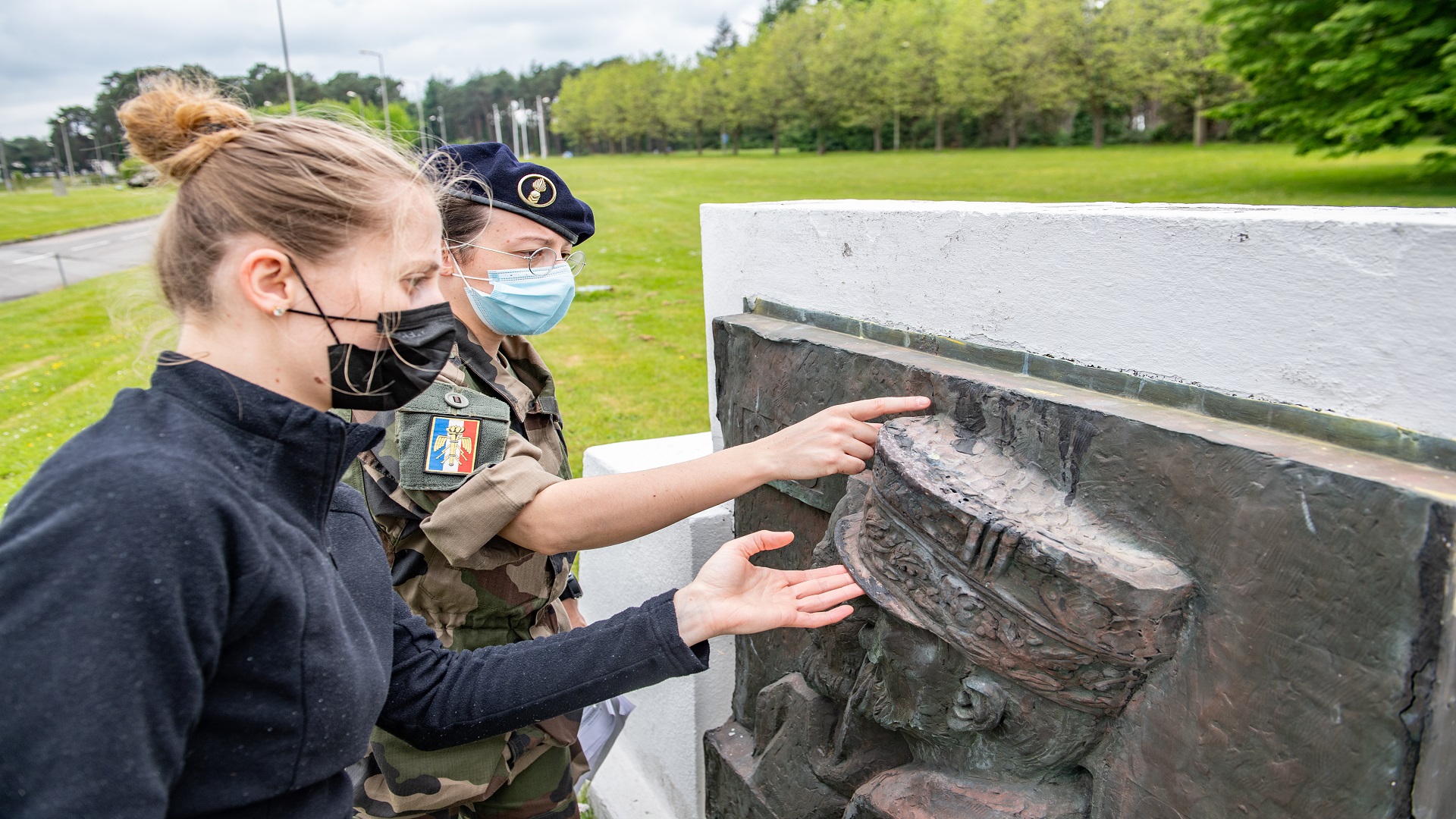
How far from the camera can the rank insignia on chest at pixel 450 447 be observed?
1790 mm

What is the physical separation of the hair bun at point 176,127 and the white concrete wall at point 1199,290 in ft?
4.05

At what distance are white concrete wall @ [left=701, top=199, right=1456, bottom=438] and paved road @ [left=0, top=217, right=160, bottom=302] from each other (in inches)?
483

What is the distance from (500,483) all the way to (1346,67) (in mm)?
11919

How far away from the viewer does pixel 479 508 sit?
176 centimetres

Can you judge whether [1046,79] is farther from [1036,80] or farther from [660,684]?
[660,684]

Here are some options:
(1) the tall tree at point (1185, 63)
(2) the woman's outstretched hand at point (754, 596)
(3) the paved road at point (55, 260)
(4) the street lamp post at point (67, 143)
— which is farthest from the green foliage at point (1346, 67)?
(4) the street lamp post at point (67, 143)

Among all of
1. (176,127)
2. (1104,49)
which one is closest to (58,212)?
(176,127)

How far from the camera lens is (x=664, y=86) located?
57.0 metres

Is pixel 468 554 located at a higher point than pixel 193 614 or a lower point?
lower

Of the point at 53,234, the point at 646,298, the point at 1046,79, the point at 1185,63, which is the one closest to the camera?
the point at 646,298

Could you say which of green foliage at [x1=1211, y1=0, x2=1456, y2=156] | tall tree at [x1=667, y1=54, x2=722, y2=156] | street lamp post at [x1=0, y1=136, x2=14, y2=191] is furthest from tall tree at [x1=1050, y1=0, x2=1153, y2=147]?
street lamp post at [x1=0, y1=136, x2=14, y2=191]

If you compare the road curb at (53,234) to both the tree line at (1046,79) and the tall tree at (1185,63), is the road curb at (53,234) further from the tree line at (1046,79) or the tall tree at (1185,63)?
the tall tree at (1185,63)

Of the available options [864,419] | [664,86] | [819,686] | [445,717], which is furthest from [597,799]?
[664,86]

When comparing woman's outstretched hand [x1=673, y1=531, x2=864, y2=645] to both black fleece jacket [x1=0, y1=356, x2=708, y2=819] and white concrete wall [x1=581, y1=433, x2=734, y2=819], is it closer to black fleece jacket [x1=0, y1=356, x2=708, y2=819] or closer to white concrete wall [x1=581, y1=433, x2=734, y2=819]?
black fleece jacket [x1=0, y1=356, x2=708, y2=819]
